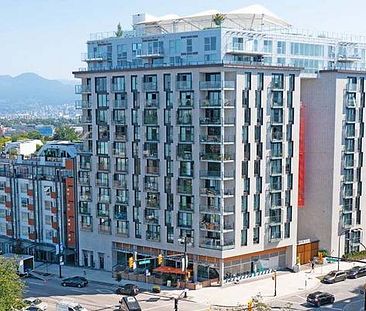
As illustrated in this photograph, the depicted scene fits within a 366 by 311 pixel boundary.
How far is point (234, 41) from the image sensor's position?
82.1 metres

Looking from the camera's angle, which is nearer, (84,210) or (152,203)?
(152,203)

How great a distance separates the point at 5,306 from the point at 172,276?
28.9m

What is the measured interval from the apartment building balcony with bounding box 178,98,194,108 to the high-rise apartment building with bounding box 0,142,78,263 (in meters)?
22.8

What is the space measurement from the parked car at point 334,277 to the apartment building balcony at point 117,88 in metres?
38.7

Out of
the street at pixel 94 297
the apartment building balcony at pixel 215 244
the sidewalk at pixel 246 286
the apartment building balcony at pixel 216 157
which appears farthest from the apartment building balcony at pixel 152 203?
the street at pixel 94 297

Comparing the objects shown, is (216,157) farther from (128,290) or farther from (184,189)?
(128,290)

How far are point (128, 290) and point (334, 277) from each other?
91.8 feet

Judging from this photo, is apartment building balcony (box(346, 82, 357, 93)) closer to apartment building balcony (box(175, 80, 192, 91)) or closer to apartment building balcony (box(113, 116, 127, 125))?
apartment building balcony (box(175, 80, 192, 91))

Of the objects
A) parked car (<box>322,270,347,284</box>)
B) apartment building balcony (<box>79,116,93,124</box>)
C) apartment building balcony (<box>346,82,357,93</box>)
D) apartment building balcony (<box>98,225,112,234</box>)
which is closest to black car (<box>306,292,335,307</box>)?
parked car (<box>322,270,347,284</box>)

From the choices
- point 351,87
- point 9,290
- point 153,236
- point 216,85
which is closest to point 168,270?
point 153,236

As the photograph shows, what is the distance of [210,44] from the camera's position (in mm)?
81625

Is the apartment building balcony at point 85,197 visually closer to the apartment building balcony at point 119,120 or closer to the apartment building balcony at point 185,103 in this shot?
the apartment building balcony at point 119,120

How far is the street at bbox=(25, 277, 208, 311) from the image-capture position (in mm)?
71188

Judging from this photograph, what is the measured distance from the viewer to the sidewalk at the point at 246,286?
74.0 metres
